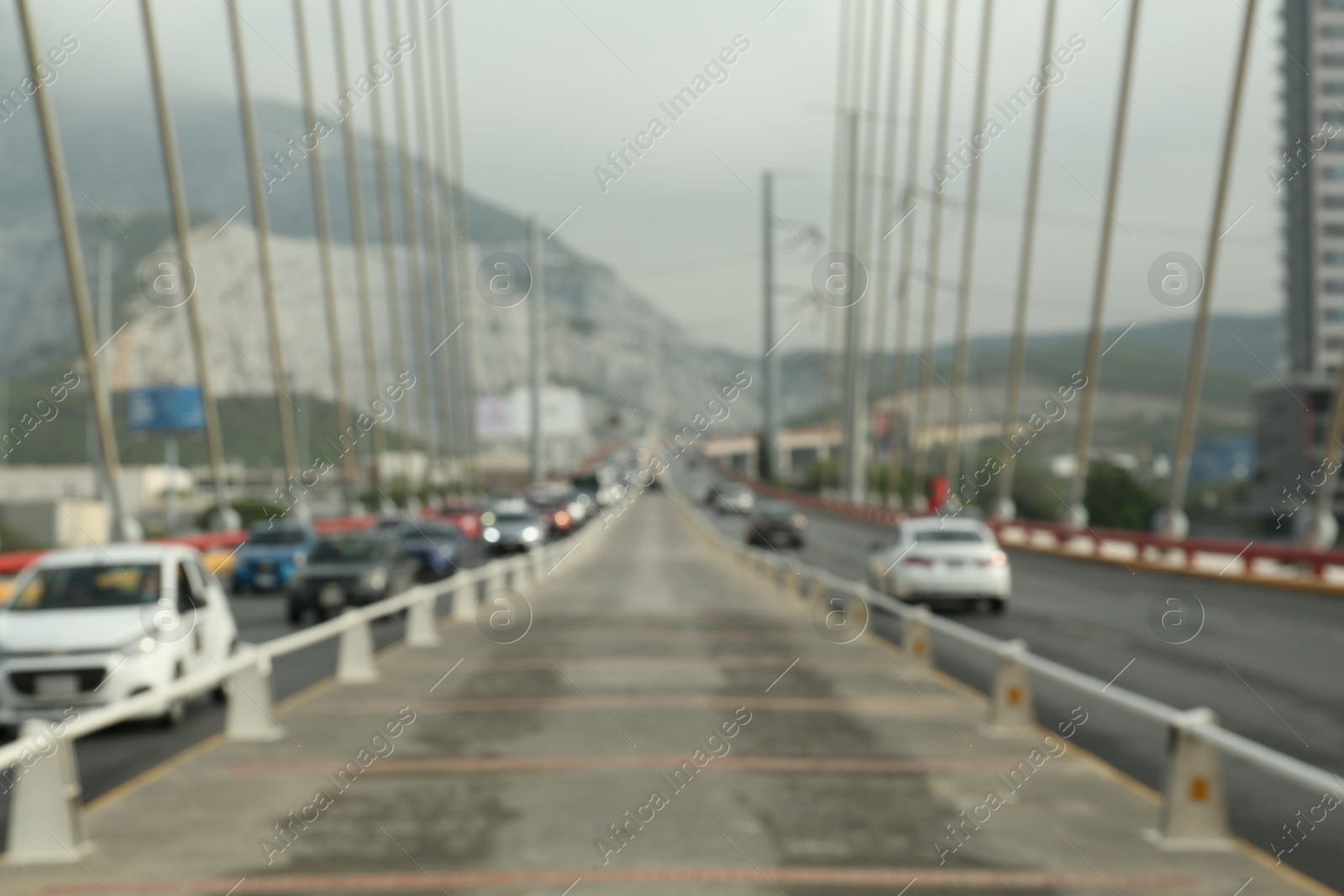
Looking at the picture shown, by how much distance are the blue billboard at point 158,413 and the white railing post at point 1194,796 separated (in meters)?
95.6

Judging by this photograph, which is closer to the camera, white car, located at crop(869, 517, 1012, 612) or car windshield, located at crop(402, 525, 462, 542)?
white car, located at crop(869, 517, 1012, 612)

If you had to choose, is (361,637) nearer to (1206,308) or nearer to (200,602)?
(200,602)

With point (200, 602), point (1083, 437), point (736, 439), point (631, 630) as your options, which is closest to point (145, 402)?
point (1083, 437)

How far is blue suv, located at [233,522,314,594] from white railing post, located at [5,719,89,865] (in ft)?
84.4

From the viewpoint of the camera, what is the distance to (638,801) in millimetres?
9805

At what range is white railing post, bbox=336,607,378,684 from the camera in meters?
17.2

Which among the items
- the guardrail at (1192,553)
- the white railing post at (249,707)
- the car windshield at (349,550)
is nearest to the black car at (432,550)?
the car windshield at (349,550)

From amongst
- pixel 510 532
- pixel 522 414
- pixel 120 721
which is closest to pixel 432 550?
pixel 510 532

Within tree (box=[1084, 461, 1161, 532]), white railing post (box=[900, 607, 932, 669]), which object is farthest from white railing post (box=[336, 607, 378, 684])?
tree (box=[1084, 461, 1161, 532])

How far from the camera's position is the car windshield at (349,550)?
27.2 metres

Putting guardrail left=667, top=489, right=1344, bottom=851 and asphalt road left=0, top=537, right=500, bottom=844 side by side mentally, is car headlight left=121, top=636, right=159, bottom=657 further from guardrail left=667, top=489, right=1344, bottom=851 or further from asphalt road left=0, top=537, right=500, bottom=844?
guardrail left=667, top=489, right=1344, bottom=851

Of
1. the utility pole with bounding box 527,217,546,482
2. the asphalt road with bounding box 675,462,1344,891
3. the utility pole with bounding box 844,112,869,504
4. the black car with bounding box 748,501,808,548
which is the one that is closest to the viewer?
the asphalt road with bounding box 675,462,1344,891

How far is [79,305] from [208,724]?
1496 cm

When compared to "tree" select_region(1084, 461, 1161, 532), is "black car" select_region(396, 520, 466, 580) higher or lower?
higher
